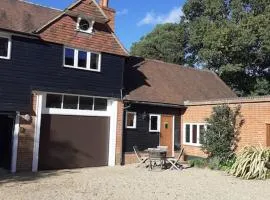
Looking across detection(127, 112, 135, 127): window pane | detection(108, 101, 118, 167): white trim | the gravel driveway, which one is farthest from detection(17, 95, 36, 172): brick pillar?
detection(127, 112, 135, 127): window pane

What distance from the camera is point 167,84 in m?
25.1

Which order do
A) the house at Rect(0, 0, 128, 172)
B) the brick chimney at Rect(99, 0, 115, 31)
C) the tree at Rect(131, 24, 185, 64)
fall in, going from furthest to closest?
the tree at Rect(131, 24, 185, 64), the brick chimney at Rect(99, 0, 115, 31), the house at Rect(0, 0, 128, 172)

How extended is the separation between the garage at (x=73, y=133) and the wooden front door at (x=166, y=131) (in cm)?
387

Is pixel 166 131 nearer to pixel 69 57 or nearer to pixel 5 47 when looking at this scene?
pixel 69 57

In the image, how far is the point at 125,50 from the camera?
20875 mm

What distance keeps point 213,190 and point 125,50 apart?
32.3 ft

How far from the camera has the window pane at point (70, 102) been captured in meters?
18.9

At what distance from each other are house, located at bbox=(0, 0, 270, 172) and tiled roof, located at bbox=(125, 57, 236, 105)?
4.4 inches

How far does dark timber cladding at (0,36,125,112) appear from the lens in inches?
664

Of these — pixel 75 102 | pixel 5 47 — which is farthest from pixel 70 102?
pixel 5 47

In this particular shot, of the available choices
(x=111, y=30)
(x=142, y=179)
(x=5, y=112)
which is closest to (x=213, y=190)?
(x=142, y=179)

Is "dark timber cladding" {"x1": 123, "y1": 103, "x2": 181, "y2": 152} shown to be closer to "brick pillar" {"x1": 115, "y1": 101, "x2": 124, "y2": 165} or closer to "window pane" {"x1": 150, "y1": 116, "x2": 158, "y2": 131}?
"window pane" {"x1": 150, "y1": 116, "x2": 158, "y2": 131}

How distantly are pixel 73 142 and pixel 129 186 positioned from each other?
5.95 meters

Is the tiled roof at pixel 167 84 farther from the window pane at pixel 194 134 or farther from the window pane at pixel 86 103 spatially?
the window pane at pixel 86 103
